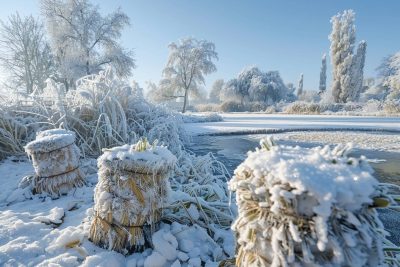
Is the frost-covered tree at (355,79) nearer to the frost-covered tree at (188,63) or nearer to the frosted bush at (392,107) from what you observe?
the frosted bush at (392,107)

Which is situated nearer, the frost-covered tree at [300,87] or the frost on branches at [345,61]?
the frost on branches at [345,61]

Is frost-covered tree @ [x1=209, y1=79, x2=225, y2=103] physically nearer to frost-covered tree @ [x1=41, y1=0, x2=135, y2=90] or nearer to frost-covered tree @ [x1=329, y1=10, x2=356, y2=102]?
frost-covered tree @ [x1=329, y1=10, x2=356, y2=102]

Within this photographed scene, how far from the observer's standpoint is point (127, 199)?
1.01 meters

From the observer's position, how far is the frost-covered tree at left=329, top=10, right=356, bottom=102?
16.3 metres

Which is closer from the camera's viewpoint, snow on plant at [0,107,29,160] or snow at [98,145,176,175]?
snow at [98,145,176,175]

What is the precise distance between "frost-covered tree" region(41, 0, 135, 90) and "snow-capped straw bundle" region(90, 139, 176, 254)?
12040 mm

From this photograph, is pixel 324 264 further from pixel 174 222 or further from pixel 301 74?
pixel 301 74

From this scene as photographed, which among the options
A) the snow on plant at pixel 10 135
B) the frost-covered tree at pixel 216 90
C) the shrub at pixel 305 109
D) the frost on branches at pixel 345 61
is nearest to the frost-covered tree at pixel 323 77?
the frost on branches at pixel 345 61

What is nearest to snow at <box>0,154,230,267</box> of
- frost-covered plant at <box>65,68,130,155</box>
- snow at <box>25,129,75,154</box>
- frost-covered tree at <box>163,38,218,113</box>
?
snow at <box>25,129,75,154</box>

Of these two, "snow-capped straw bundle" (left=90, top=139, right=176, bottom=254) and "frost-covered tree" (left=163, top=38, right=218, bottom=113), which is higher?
"frost-covered tree" (left=163, top=38, right=218, bottom=113)

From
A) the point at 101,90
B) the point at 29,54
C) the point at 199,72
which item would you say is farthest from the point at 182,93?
the point at 101,90

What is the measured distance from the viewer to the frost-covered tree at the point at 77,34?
11844 millimetres

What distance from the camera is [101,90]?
2904mm

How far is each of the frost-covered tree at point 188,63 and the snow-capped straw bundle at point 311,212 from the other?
59.4 ft
